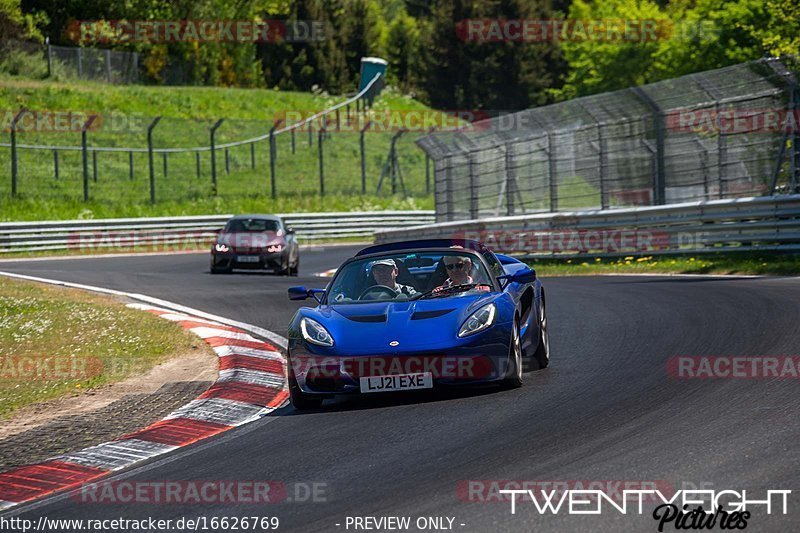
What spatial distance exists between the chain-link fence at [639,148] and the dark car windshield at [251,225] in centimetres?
544

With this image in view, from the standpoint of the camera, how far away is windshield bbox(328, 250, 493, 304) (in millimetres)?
9953

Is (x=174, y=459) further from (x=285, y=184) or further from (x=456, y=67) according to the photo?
(x=456, y=67)

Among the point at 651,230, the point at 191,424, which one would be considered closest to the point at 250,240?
the point at 651,230

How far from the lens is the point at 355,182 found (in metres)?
46.0

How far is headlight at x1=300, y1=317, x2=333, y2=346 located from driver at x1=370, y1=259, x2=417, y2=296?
31.7 inches

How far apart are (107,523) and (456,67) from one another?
292 ft

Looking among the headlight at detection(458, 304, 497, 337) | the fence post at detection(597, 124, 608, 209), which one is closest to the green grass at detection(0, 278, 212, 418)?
the headlight at detection(458, 304, 497, 337)

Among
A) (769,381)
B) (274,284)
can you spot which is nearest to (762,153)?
(274,284)

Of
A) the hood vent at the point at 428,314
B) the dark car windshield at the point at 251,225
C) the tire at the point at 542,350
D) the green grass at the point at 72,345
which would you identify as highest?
the dark car windshield at the point at 251,225

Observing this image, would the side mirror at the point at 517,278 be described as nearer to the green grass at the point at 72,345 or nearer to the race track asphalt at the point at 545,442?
the race track asphalt at the point at 545,442

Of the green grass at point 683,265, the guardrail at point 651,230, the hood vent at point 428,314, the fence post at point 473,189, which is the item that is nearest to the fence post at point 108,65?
the fence post at point 473,189

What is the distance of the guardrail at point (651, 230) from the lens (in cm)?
2022

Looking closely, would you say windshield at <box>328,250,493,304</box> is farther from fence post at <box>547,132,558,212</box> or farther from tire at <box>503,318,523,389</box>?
fence post at <box>547,132,558,212</box>

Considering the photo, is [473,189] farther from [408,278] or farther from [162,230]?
[408,278]
